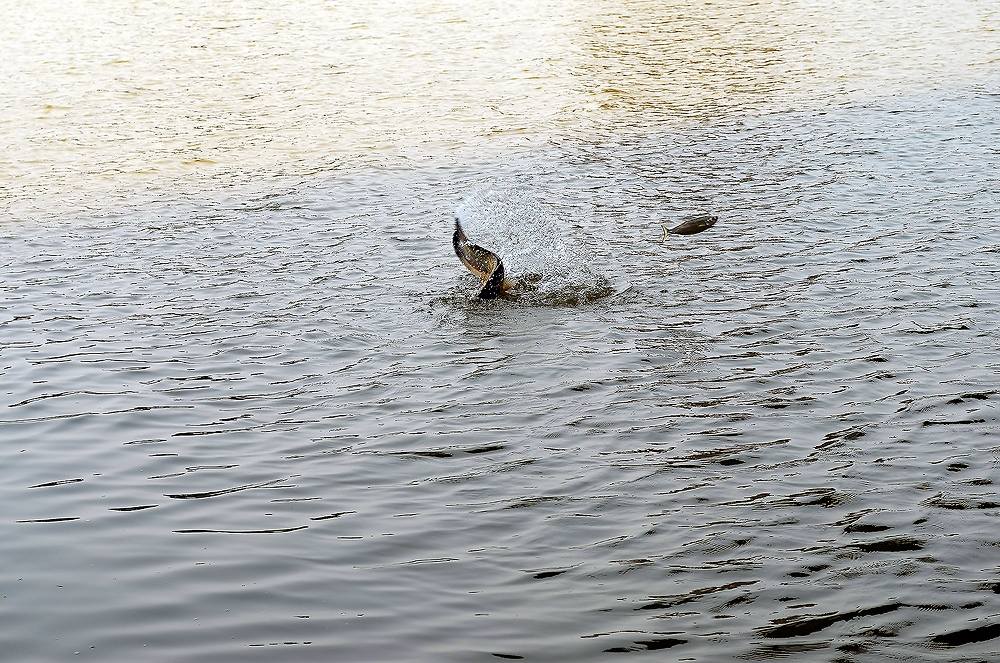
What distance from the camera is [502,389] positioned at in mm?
7859

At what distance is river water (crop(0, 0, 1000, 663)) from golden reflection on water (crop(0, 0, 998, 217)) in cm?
23

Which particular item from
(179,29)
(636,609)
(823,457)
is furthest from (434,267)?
(179,29)

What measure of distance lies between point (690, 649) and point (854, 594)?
0.95 meters

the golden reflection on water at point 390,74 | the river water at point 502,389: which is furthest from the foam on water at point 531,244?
the golden reflection on water at point 390,74

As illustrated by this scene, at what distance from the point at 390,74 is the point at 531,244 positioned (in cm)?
1182

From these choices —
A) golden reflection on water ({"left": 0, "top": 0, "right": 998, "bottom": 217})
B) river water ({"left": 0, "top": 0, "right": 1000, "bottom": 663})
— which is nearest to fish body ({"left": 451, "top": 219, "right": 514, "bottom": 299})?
river water ({"left": 0, "top": 0, "right": 1000, "bottom": 663})

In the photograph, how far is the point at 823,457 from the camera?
6484 mm

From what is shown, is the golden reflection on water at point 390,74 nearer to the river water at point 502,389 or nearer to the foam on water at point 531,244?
the river water at point 502,389

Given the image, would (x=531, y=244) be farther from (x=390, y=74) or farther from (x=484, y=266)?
(x=390, y=74)

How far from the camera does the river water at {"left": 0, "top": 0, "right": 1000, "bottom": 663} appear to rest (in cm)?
489

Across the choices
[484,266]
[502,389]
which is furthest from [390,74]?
[502,389]

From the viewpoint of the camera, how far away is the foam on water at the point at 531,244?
399 inches

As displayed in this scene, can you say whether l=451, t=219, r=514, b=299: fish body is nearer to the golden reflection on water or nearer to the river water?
the river water

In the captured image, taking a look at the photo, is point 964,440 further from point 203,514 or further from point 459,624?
point 203,514
